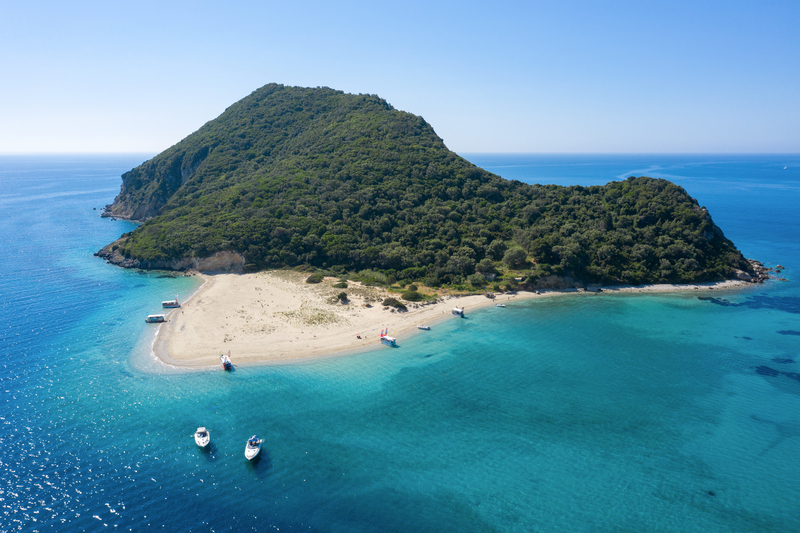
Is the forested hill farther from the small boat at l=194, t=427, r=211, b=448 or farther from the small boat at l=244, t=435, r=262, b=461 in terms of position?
the small boat at l=194, t=427, r=211, b=448

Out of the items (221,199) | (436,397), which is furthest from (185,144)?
(436,397)

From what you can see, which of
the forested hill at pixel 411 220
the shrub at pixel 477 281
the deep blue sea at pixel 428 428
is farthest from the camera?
the forested hill at pixel 411 220

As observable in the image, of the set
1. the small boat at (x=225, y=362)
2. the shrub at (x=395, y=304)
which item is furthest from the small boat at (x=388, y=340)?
the small boat at (x=225, y=362)

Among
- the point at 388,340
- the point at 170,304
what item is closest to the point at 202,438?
the point at 388,340

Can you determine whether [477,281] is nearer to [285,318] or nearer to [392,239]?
[392,239]

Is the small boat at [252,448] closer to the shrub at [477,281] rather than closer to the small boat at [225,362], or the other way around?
the small boat at [225,362]

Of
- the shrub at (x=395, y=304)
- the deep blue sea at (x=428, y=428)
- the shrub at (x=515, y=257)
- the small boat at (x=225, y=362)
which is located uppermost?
the shrub at (x=515, y=257)

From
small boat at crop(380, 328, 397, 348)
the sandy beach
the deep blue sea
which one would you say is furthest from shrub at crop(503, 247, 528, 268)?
small boat at crop(380, 328, 397, 348)
